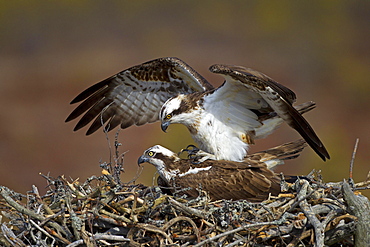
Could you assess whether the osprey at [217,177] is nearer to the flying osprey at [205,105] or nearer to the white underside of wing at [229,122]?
the white underside of wing at [229,122]

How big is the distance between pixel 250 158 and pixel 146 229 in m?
1.69

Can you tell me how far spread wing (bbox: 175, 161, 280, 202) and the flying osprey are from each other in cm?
38

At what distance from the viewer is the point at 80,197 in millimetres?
4105

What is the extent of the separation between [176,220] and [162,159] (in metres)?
1.11

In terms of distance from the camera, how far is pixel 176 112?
5246 mm

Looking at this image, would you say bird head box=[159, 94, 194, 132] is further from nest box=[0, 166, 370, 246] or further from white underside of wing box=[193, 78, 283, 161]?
nest box=[0, 166, 370, 246]

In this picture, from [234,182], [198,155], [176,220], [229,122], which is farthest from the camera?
[229,122]

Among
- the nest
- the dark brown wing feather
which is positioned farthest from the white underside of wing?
the nest

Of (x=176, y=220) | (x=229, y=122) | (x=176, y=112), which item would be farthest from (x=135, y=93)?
(x=176, y=220)

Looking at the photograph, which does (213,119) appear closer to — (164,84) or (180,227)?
(164,84)

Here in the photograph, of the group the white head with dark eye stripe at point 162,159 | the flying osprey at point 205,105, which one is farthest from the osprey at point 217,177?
the flying osprey at point 205,105

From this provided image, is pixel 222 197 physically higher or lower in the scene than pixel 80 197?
lower

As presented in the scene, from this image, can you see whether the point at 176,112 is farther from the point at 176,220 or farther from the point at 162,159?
the point at 176,220

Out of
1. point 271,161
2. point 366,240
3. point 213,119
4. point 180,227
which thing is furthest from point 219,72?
point 366,240
